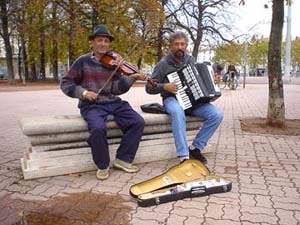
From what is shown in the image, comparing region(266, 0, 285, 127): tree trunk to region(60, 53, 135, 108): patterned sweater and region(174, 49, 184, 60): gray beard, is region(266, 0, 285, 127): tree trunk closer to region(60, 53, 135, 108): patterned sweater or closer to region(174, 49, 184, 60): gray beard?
region(174, 49, 184, 60): gray beard

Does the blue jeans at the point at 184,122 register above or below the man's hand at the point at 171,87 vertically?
below

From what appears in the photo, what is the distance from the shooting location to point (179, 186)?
379 centimetres

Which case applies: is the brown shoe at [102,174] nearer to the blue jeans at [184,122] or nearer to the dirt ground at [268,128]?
the blue jeans at [184,122]

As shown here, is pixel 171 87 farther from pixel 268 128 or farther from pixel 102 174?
pixel 268 128

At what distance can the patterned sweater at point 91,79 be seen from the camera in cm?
454

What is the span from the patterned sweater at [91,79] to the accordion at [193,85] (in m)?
0.68

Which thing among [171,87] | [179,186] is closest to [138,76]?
[171,87]

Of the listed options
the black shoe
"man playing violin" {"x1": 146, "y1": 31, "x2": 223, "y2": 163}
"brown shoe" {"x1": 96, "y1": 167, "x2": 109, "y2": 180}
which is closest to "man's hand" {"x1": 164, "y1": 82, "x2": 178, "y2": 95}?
"man playing violin" {"x1": 146, "y1": 31, "x2": 223, "y2": 163}

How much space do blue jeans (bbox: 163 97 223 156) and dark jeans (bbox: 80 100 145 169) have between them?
43cm

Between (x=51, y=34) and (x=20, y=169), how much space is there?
88.3 feet

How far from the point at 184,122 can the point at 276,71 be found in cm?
360

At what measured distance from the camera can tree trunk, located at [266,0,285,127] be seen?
303 inches

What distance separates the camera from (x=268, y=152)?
18.9 feet

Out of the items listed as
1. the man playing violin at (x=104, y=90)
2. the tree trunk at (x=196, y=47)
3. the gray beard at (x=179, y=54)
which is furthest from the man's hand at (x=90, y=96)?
the tree trunk at (x=196, y=47)
